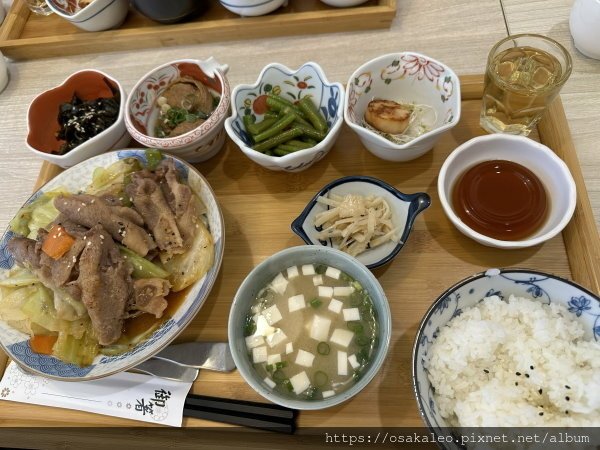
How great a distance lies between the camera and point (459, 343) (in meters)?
1.31

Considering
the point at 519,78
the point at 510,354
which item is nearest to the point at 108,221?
the point at 510,354

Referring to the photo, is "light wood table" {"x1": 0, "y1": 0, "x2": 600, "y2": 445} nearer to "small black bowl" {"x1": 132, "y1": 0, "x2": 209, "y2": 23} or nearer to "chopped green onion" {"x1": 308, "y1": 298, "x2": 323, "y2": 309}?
"small black bowl" {"x1": 132, "y1": 0, "x2": 209, "y2": 23}

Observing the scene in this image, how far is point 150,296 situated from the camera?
5.03ft

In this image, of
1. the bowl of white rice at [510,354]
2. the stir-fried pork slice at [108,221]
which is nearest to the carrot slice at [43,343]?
the stir-fried pork slice at [108,221]

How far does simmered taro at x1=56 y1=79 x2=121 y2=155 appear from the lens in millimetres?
1902

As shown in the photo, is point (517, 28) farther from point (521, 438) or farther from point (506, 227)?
point (521, 438)

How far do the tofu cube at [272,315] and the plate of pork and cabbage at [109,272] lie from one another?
0.22 meters

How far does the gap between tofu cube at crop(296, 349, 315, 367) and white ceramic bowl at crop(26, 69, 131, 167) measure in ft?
4.02

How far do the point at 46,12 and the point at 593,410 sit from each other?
327cm

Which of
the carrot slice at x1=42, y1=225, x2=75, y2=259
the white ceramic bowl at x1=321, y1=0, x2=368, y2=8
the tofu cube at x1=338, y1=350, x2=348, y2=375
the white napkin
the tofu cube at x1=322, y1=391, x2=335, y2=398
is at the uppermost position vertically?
the white ceramic bowl at x1=321, y1=0, x2=368, y2=8

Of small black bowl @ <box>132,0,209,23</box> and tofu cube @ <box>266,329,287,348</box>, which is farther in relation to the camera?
small black bowl @ <box>132,0,209,23</box>

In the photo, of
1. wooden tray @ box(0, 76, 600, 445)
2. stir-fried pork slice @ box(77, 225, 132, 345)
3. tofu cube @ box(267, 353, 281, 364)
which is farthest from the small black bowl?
tofu cube @ box(267, 353, 281, 364)

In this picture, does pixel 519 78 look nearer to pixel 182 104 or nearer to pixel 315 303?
pixel 315 303

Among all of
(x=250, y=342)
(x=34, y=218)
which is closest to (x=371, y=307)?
(x=250, y=342)
